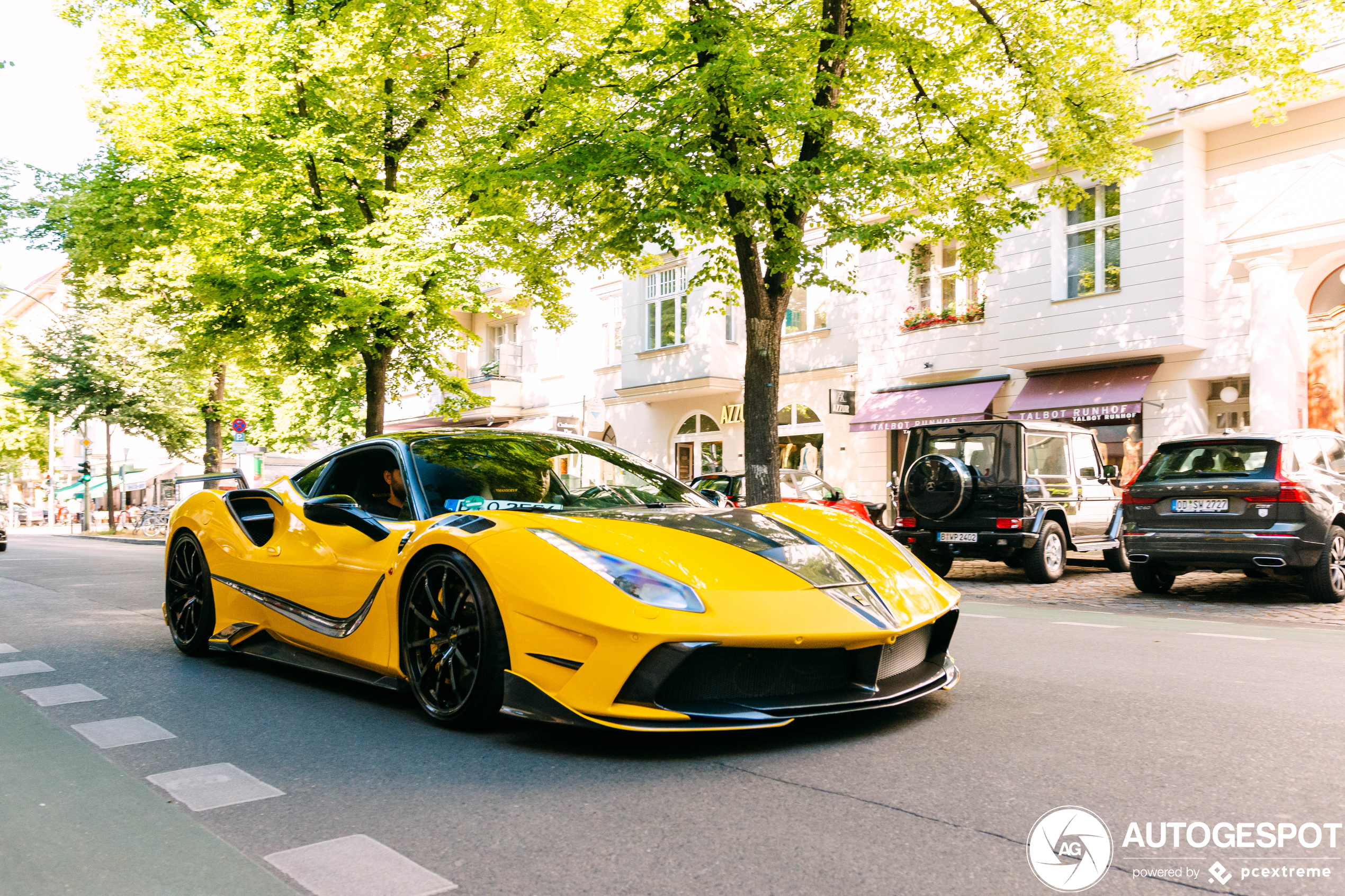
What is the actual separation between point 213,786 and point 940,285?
72.5ft

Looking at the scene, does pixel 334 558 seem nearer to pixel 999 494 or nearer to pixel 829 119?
pixel 829 119

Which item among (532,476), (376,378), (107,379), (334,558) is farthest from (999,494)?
(107,379)

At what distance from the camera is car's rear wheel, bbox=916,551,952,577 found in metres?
14.1

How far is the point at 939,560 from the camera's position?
14578mm

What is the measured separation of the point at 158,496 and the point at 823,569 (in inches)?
2068

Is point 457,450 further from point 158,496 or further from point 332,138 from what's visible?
point 158,496

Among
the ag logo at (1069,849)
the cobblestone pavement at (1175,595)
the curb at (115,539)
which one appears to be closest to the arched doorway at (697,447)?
the curb at (115,539)

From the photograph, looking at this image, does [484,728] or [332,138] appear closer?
[484,728]

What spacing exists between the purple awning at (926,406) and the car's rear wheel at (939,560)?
23.9 ft

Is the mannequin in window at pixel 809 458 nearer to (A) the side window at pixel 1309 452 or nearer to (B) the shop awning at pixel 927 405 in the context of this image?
(B) the shop awning at pixel 927 405

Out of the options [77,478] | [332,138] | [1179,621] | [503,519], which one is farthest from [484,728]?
[77,478]

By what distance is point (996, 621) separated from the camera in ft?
28.2

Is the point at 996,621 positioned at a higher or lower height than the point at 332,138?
lower

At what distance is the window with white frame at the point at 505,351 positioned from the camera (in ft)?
118
